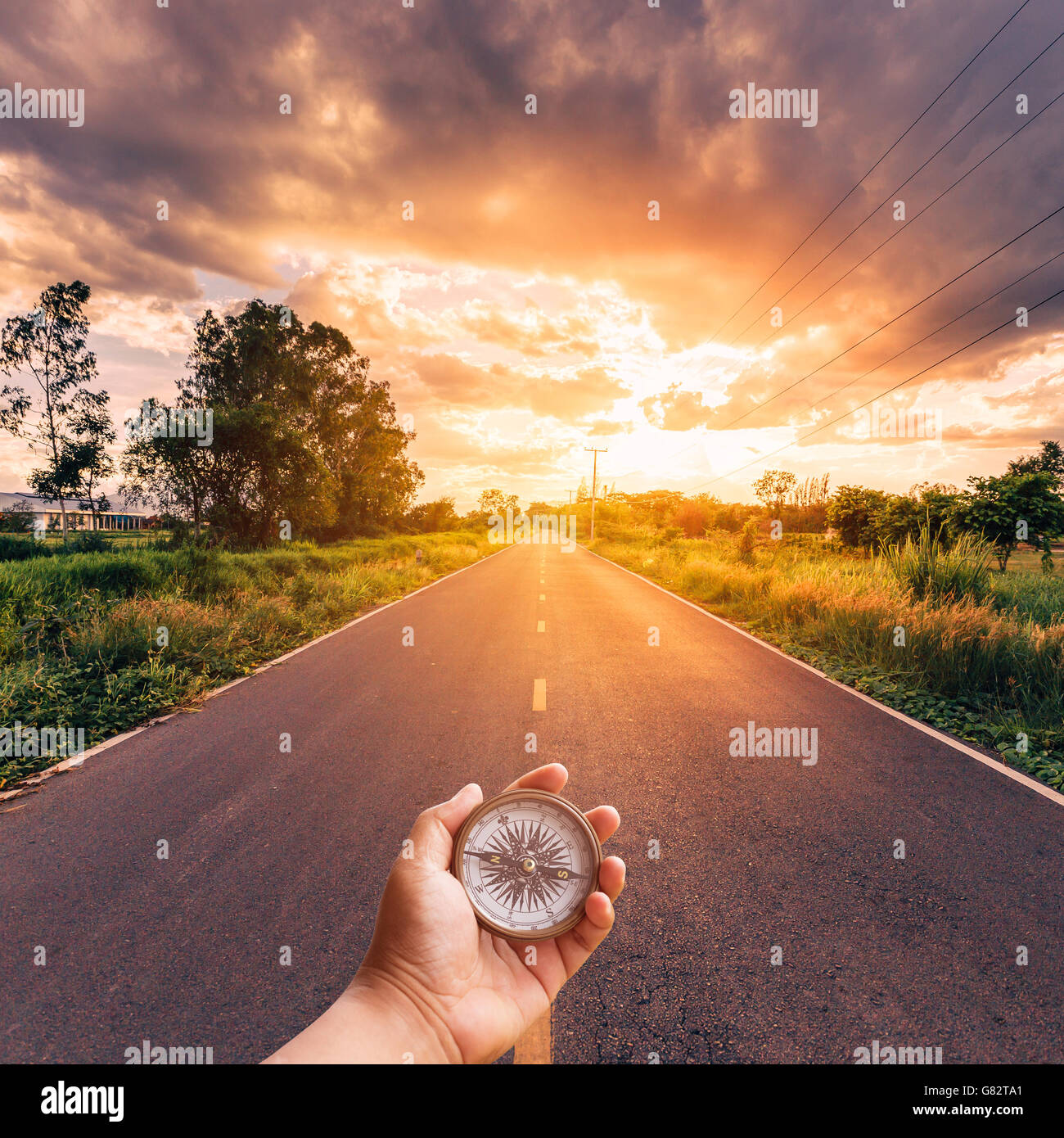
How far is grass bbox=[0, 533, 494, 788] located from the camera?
6.24 meters

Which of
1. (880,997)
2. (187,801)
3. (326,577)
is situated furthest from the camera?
(326,577)

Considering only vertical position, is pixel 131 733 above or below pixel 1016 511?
below

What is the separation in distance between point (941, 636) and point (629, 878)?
731cm

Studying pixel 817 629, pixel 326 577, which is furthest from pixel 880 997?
pixel 326 577

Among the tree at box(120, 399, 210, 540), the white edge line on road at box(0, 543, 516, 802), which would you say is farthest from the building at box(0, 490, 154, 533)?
the white edge line on road at box(0, 543, 516, 802)

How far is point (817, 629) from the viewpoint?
11.2 m

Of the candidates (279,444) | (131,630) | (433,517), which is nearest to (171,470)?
(279,444)

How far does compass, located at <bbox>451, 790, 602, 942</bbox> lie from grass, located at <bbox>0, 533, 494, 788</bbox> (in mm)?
4973

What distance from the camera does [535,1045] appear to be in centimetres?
234

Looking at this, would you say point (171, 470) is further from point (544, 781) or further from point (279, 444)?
point (544, 781)

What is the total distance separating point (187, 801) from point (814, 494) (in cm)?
5846

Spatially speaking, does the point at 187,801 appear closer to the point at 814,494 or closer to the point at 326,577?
the point at 326,577

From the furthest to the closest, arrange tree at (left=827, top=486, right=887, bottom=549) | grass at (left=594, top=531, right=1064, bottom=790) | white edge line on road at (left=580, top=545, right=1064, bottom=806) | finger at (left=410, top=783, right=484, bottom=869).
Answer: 1. tree at (left=827, top=486, right=887, bottom=549)
2. grass at (left=594, top=531, right=1064, bottom=790)
3. white edge line on road at (left=580, top=545, right=1064, bottom=806)
4. finger at (left=410, top=783, right=484, bottom=869)

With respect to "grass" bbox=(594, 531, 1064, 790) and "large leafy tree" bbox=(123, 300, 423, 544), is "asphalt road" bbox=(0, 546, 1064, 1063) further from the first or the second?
"large leafy tree" bbox=(123, 300, 423, 544)
